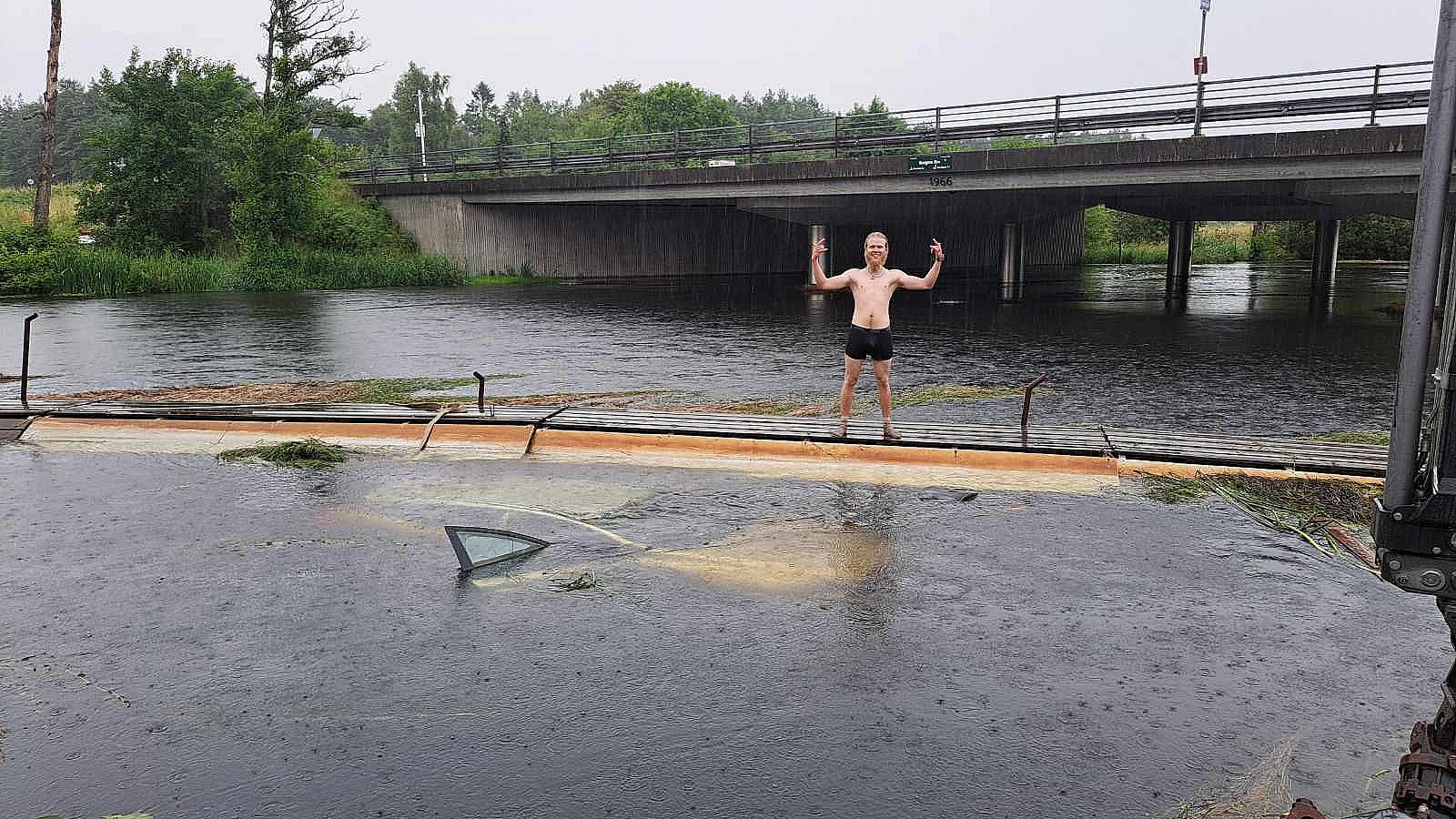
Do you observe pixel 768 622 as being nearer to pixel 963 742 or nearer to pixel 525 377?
pixel 963 742

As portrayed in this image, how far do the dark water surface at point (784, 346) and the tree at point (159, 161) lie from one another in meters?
12.9

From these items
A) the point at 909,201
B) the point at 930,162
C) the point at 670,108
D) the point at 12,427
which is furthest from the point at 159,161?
the point at 670,108

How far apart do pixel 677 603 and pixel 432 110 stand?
383 feet

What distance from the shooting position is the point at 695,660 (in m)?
5.51

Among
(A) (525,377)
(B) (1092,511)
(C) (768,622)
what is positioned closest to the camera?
(C) (768,622)

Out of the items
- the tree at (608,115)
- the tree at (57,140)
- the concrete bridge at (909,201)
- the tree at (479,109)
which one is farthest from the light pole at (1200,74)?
the tree at (479,109)

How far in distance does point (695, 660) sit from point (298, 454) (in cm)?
604

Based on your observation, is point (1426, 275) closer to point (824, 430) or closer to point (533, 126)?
point (824, 430)

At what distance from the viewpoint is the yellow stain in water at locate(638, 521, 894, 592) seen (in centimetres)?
672

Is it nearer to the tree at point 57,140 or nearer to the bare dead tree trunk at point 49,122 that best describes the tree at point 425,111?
the tree at point 57,140

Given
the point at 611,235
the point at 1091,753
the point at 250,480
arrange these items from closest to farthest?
1. the point at 1091,753
2. the point at 250,480
3. the point at 611,235

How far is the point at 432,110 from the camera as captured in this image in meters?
114

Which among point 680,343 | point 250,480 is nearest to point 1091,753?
point 250,480

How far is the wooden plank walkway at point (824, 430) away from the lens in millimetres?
9312
